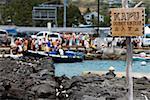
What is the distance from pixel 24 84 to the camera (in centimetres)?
1945

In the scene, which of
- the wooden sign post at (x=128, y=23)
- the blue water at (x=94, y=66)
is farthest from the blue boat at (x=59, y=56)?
the wooden sign post at (x=128, y=23)

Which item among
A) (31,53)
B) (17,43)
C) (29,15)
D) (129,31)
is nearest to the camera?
(129,31)

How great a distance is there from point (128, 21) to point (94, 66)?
3010 centimetres

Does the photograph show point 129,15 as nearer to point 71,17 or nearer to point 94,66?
point 94,66

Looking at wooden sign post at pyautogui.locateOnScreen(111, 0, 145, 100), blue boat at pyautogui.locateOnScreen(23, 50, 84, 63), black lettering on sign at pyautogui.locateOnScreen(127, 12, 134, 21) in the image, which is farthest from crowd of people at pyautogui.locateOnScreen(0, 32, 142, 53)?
black lettering on sign at pyautogui.locateOnScreen(127, 12, 134, 21)

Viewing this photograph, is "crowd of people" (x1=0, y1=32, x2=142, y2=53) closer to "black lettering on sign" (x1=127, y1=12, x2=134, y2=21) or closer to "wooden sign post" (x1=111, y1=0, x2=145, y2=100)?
"wooden sign post" (x1=111, y1=0, x2=145, y2=100)

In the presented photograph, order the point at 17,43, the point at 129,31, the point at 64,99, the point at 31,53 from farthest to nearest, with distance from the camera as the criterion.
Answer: the point at 17,43 < the point at 31,53 < the point at 64,99 < the point at 129,31

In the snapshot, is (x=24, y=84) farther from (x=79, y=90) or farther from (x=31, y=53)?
(x=31, y=53)

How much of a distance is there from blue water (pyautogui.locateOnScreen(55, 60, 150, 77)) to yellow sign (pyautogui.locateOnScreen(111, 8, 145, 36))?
892 inches

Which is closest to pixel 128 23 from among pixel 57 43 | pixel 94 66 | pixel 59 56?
pixel 94 66

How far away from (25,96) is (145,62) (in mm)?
27454

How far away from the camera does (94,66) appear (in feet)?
136

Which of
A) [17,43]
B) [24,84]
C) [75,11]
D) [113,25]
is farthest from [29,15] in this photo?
[113,25]

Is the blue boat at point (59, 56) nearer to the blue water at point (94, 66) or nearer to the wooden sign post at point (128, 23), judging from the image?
the blue water at point (94, 66)
